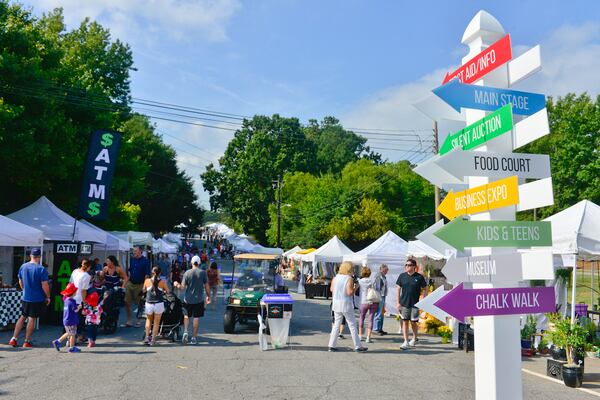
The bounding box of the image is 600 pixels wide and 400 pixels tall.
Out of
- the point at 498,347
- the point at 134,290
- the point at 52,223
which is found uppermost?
the point at 52,223

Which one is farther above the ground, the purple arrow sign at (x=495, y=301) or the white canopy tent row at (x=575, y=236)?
the white canopy tent row at (x=575, y=236)

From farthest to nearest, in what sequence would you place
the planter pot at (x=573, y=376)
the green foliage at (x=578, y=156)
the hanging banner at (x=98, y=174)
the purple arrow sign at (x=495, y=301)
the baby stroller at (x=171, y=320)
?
1. the green foliage at (x=578, y=156)
2. the hanging banner at (x=98, y=174)
3. the baby stroller at (x=171, y=320)
4. the planter pot at (x=573, y=376)
5. the purple arrow sign at (x=495, y=301)

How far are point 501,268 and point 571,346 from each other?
6591 millimetres

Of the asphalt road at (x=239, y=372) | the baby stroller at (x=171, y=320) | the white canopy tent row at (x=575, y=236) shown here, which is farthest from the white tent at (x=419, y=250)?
the baby stroller at (x=171, y=320)

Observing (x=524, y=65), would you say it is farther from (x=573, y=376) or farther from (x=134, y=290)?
(x=134, y=290)

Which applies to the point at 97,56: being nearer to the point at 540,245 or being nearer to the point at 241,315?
the point at 241,315

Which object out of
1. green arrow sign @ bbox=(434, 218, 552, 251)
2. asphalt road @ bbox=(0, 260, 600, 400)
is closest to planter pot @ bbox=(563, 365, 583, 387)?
asphalt road @ bbox=(0, 260, 600, 400)

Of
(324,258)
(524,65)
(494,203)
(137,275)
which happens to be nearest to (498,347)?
(494,203)

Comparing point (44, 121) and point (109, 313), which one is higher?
point (44, 121)

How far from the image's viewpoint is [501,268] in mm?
3289

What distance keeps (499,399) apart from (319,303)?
2046cm

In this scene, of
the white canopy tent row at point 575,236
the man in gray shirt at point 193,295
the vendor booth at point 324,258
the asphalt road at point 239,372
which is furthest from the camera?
the vendor booth at point 324,258

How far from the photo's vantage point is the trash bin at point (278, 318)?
11.2 meters

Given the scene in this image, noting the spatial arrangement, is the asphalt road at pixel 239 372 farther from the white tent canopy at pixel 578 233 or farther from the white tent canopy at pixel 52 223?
the white tent canopy at pixel 52 223
